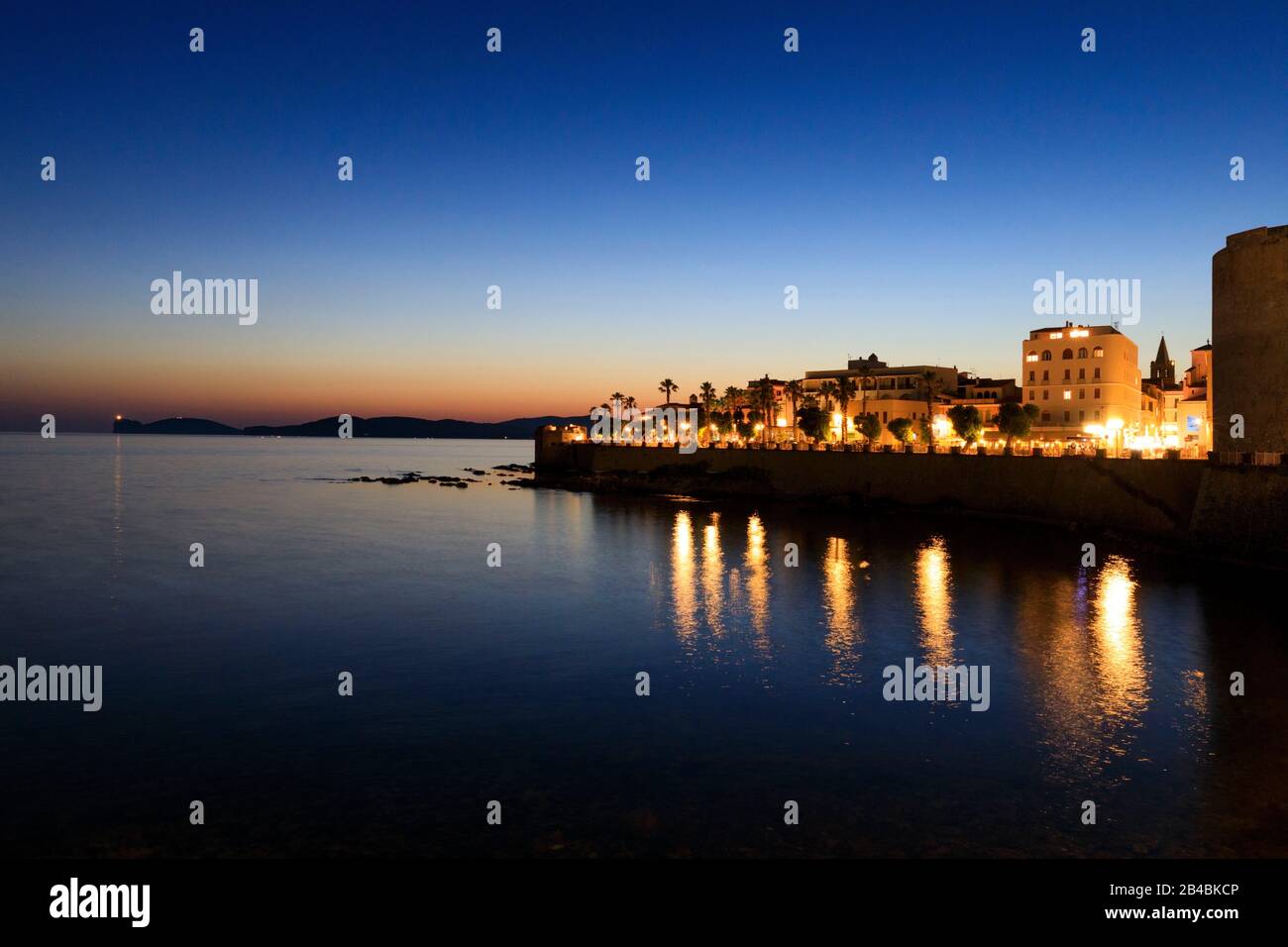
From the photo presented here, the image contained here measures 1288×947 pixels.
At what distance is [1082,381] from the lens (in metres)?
87.5

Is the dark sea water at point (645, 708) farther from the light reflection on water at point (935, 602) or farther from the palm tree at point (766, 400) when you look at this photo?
the palm tree at point (766, 400)

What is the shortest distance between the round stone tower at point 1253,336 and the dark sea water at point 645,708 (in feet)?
24.2

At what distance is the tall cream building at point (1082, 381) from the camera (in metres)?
86.1

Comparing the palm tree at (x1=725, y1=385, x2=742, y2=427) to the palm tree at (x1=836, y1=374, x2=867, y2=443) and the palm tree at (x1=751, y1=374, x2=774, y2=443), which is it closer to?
the palm tree at (x1=751, y1=374, x2=774, y2=443)

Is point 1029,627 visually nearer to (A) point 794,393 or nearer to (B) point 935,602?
(B) point 935,602

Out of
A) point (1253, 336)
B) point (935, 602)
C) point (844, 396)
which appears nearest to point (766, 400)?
point (844, 396)

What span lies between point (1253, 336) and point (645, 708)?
124ft

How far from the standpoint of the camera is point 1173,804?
14.6 metres

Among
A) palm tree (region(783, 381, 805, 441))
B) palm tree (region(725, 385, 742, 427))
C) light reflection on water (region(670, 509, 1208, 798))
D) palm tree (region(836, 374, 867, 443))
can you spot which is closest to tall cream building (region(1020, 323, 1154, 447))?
palm tree (region(836, 374, 867, 443))

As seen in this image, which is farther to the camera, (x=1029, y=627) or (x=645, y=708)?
(x=1029, y=627)

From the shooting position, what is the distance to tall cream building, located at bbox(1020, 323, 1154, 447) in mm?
86125
